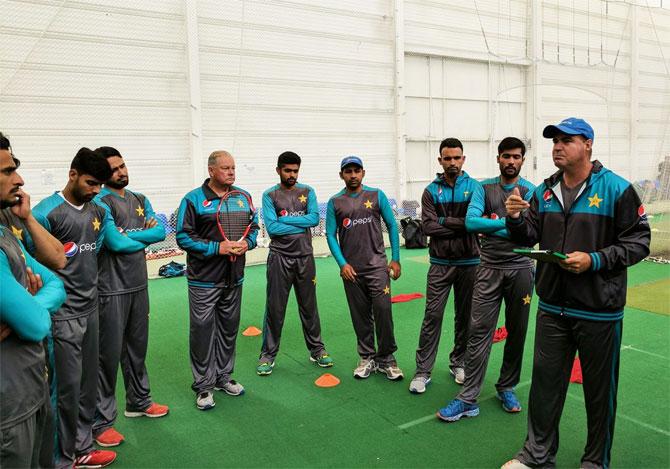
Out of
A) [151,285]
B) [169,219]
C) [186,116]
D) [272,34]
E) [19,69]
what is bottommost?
[151,285]

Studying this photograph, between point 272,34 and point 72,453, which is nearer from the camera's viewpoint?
point 72,453

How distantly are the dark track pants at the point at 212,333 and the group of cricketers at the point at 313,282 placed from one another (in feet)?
0.04

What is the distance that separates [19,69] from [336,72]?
744 centimetres

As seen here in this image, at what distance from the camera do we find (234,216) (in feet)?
15.3

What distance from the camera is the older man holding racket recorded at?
4500 mm

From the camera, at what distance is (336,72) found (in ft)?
47.3

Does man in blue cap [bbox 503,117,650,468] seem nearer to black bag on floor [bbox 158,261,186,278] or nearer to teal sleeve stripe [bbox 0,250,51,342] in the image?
teal sleeve stripe [bbox 0,250,51,342]

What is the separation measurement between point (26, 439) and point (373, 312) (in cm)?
339

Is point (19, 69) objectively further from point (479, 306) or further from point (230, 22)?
point (479, 306)

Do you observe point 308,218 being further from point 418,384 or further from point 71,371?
point 71,371

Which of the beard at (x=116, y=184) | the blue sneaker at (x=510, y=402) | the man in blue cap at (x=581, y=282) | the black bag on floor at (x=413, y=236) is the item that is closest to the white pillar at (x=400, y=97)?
the black bag on floor at (x=413, y=236)

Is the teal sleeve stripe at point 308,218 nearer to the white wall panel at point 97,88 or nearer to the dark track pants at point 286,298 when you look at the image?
the dark track pants at point 286,298

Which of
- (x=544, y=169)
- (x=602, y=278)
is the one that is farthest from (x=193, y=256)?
(x=544, y=169)

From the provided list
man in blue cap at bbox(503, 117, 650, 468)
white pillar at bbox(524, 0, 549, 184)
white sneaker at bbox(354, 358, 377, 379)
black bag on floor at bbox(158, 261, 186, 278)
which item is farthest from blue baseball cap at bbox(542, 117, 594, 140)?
white pillar at bbox(524, 0, 549, 184)
